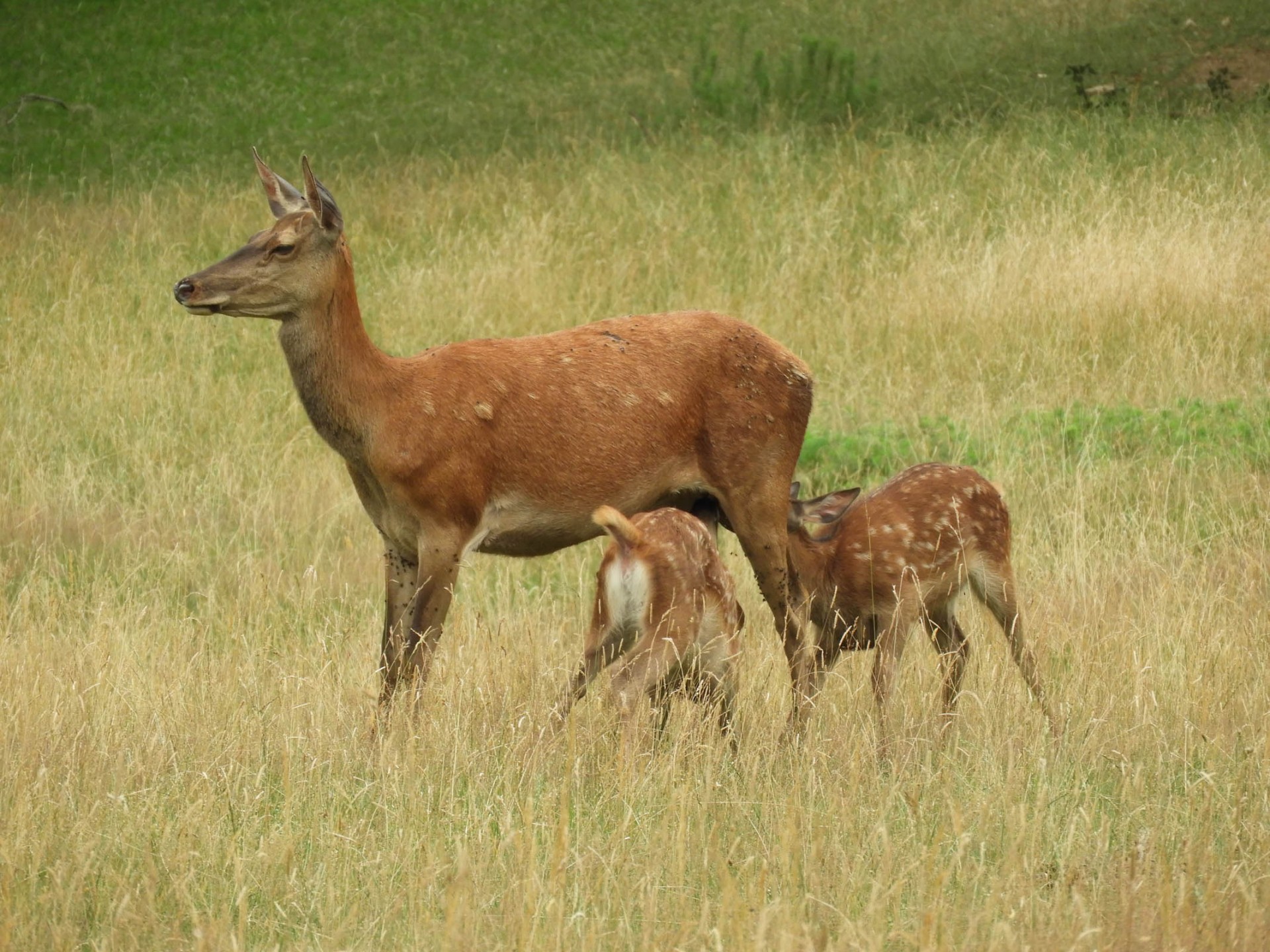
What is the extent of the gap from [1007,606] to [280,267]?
3.06m

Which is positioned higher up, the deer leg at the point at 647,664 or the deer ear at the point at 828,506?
the deer ear at the point at 828,506

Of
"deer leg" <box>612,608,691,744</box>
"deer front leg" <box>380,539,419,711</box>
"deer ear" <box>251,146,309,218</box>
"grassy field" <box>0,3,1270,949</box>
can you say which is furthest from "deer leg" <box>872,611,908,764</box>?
"deer ear" <box>251,146,309,218</box>

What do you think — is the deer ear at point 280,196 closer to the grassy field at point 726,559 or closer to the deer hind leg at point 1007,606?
the grassy field at point 726,559

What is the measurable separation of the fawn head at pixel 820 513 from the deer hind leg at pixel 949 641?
1.72 feet

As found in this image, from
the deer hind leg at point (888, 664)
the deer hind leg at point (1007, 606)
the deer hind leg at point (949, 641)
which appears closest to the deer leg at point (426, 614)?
the deer hind leg at point (888, 664)

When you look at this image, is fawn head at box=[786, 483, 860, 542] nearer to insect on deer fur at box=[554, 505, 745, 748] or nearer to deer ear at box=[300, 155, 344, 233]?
insect on deer fur at box=[554, 505, 745, 748]

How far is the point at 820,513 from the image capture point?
6773mm

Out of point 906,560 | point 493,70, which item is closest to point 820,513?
point 906,560

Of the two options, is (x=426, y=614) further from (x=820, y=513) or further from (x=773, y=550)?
(x=820, y=513)

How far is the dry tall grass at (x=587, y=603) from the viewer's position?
429cm

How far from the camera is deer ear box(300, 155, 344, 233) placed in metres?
6.01

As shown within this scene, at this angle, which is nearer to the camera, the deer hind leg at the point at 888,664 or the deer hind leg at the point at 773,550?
the deer hind leg at the point at 888,664

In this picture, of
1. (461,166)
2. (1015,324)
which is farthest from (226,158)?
(1015,324)

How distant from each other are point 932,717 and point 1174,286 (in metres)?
6.33
